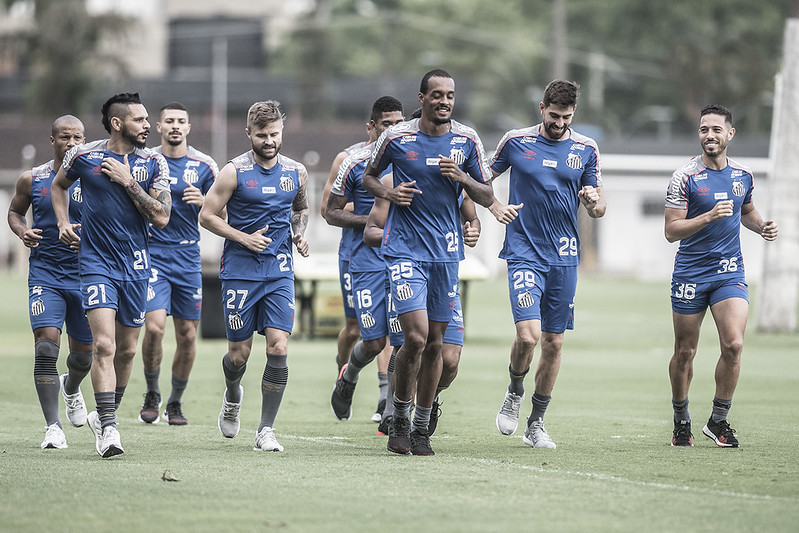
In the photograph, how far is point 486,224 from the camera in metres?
46.8

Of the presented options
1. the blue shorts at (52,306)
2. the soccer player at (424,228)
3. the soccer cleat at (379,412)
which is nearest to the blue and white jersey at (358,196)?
the soccer cleat at (379,412)

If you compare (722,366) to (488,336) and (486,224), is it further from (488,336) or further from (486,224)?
(486,224)

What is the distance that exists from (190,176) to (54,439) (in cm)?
306

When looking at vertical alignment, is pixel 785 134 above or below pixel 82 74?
below

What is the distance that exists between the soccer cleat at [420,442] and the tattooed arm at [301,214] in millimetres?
1576

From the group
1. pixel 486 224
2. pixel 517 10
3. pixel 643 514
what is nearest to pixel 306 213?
pixel 643 514

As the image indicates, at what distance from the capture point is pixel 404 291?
9594 mm

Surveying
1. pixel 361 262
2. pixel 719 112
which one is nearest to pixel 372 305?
pixel 361 262

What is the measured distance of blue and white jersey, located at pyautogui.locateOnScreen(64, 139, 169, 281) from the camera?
390 inches

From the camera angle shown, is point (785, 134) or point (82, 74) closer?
point (785, 134)

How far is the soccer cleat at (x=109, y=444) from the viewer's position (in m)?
9.41

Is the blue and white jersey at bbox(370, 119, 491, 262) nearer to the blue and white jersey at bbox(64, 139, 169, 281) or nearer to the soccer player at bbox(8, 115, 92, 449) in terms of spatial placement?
the blue and white jersey at bbox(64, 139, 169, 281)

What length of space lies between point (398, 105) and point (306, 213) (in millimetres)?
1553

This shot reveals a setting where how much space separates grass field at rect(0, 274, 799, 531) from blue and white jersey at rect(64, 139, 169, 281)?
1.32 m
